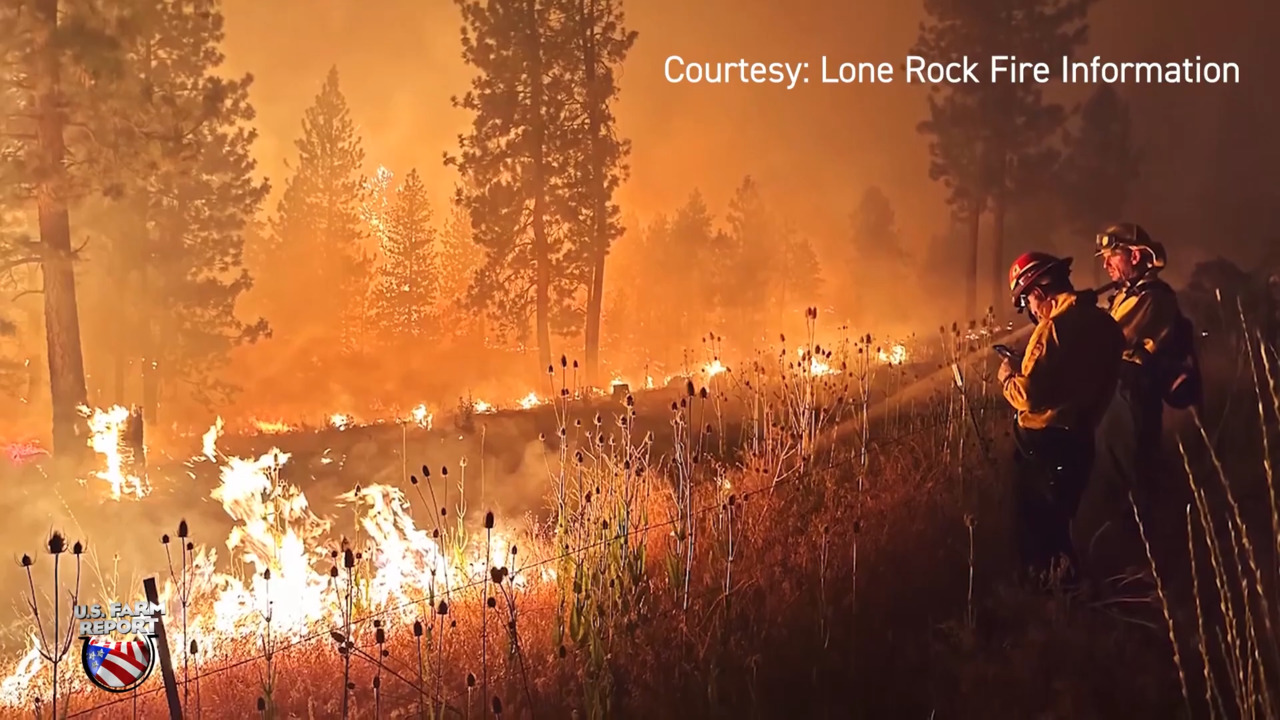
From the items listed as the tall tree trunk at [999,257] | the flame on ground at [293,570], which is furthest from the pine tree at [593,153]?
the tall tree trunk at [999,257]

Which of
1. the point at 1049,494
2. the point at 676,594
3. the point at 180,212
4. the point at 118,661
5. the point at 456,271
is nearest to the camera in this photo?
the point at 118,661

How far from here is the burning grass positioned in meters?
2.64

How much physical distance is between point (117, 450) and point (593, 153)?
3.04 m

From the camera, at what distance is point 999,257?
4391 mm

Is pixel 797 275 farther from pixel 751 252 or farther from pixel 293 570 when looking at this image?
pixel 293 570

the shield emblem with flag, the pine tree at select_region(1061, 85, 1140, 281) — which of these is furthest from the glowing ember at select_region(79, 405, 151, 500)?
the pine tree at select_region(1061, 85, 1140, 281)

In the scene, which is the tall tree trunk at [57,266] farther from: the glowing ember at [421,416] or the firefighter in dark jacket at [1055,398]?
the firefighter in dark jacket at [1055,398]

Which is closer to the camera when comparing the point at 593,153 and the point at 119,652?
the point at 119,652

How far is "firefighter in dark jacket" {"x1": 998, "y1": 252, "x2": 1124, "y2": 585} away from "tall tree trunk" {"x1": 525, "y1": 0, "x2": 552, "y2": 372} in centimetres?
256

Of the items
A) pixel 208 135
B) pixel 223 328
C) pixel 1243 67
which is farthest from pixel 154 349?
pixel 1243 67

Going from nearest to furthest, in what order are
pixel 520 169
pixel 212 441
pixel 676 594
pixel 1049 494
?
pixel 676 594
pixel 1049 494
pixel 212 441
pixel 520 169

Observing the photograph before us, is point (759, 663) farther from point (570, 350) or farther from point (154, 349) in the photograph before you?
point (154, 349)

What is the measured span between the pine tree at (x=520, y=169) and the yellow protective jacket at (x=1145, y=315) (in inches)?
109

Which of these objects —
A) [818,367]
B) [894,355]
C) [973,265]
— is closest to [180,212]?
[818,367]
